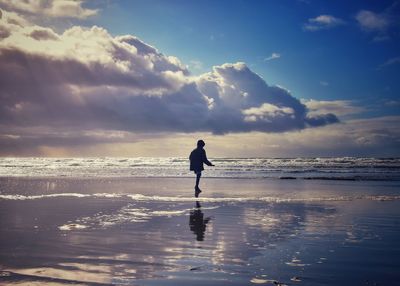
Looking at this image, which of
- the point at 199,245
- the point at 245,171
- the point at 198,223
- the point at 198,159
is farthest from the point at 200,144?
the point at 245,171

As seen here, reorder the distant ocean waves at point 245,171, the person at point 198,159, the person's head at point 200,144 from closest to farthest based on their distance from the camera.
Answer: the person at point 198,159, the person's head at point 200,144, the distant ocean waves at point 245,171

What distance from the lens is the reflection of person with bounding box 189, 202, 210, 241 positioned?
31.6ft

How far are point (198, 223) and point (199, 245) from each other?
3.03m

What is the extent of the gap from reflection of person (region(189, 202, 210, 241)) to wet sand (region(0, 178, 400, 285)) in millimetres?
30

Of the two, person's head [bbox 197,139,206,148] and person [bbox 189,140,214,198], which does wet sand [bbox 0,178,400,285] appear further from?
person's head [bbox 197,139,206,148]

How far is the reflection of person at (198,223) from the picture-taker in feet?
31.6

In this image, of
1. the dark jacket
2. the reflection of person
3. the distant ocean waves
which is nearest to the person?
the dark jacket

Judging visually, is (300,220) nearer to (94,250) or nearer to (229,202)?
(229,202)

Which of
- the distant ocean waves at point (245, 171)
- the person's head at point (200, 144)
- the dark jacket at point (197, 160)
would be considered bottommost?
the distant ocean waves at point (245, 171)

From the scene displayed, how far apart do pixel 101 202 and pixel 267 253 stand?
10588mm

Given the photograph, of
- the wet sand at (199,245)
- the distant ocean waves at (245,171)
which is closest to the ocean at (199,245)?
the wet sand at (199,245)

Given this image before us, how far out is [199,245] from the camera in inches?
328

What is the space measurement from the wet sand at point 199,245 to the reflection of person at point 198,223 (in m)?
0.03

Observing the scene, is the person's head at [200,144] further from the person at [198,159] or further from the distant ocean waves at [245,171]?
the distant ocean waves at [245,171]
